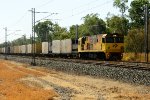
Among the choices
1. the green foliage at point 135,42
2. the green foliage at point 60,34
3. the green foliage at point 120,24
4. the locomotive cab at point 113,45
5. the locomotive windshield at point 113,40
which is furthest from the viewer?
the green foliage at point 60,34

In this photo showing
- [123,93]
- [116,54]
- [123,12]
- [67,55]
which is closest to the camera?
[123,93]

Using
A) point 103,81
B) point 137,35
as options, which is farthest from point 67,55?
point 103,81

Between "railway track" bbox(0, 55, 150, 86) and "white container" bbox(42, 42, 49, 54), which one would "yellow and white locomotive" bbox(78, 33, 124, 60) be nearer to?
"railway track" bbox(0, 55, 150, 86)

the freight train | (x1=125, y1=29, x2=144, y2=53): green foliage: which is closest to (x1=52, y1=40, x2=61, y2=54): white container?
the freight train

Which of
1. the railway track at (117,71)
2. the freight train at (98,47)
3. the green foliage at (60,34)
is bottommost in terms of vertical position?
the railway track at (117,71)

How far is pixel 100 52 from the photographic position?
45.1 metres

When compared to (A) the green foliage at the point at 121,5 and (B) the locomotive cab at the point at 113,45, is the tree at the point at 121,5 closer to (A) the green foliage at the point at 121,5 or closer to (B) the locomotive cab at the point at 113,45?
(A) the green foliage at the point at 121,5

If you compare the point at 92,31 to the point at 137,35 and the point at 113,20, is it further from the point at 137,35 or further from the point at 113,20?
the point at 137,35

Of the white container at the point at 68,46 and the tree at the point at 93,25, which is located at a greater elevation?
the tree at the point at 93,25

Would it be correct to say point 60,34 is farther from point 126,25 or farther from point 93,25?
point 126,25

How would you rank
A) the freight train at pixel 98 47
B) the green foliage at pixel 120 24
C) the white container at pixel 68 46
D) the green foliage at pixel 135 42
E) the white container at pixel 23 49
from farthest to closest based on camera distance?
the green foliage at pixel 120 24 < the white container at pixel 23 49 < the green foliage at pixel 135 42 < the white container at pixel 68 46 < the freight train at pixel 98 47

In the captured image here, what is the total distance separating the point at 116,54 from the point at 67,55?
19.2 metres

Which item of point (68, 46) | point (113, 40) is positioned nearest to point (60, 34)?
point (68, 46)

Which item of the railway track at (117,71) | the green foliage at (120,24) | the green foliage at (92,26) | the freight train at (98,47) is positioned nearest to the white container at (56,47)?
the freight train at (98,47)
